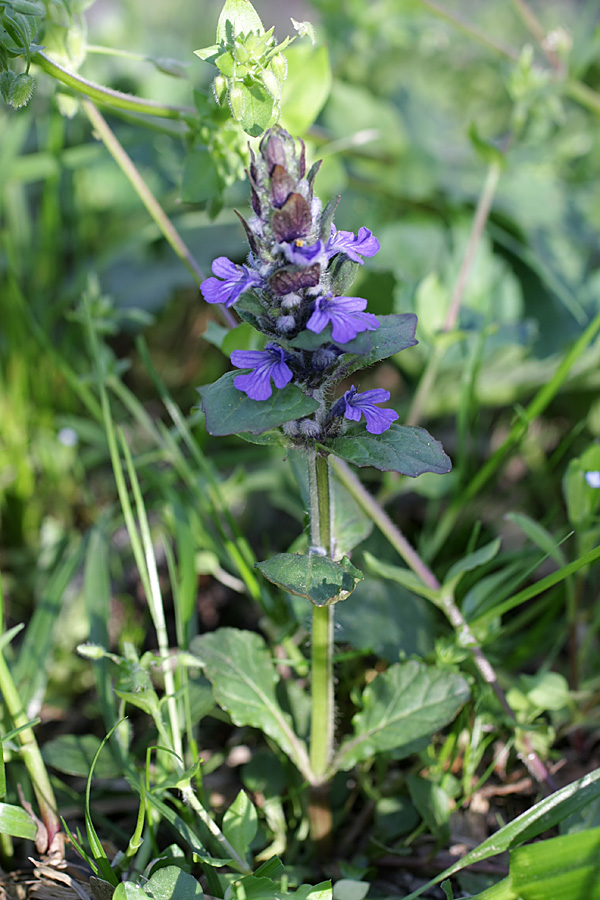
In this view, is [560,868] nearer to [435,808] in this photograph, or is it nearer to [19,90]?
[435,808]

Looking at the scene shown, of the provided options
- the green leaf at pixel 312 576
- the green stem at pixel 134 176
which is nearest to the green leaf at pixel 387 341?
the green leaf at pixel 312 576

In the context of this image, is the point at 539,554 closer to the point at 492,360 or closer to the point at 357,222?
the point at 492,360

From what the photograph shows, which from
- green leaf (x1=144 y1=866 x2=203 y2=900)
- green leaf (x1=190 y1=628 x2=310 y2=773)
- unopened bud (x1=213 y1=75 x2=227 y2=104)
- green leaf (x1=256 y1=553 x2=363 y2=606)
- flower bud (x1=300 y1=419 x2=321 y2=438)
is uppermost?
unopened bud (x1=213 y1=75 x2=227 y2=104)

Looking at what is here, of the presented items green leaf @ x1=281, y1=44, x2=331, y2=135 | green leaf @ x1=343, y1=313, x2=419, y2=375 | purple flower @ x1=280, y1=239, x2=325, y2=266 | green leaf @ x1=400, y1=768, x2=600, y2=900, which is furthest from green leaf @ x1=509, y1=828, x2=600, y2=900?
green leaf @ x1=281, y1=44, x2=331, y2=135

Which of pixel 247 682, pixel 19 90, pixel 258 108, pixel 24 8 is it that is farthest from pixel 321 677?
pixel 24 8

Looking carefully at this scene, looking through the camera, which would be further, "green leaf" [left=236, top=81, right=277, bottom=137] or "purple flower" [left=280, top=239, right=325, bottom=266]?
"green leaf" [left=236, top=81, right=277, bottom=137]

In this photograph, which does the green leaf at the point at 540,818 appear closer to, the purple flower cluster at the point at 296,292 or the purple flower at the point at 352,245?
the purple flower cluster at the point at 296,292

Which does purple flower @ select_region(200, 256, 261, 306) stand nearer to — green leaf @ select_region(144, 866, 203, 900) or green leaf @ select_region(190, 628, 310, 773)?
green leaf @ select_region(190, 628, 310, 773)

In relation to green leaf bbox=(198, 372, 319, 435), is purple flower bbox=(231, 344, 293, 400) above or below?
above
